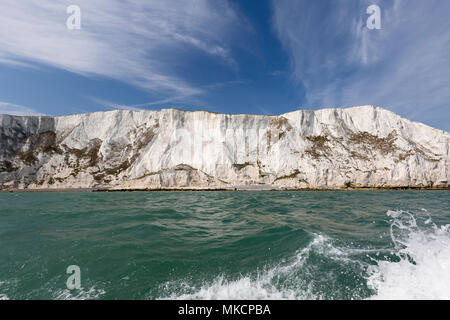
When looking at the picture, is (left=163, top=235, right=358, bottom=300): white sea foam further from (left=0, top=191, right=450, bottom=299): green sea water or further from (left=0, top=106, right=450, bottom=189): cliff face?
(left=0, top=106, right=450, bottom=189): cliff face

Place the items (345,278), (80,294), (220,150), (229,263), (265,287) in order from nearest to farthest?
1. (80,294)
2. (265,287)
3. (345,278)
4. (229,263)
5. (220,150)

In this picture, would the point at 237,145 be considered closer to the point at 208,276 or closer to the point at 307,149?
the point at 307,149

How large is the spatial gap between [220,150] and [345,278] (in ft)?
189

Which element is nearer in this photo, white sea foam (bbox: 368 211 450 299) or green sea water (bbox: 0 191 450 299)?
white sea foam (bbox: 368 211 450 299)

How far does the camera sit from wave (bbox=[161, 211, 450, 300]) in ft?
13.6

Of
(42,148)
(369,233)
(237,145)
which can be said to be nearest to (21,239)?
(369,233)

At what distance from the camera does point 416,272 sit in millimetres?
4793

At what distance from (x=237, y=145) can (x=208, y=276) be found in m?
59.4

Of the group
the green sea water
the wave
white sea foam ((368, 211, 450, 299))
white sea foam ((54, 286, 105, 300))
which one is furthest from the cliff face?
white sea foam ((54, 286, 105, 300))

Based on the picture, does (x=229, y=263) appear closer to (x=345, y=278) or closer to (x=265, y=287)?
(x=265, y=287)

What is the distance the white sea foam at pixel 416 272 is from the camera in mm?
4090

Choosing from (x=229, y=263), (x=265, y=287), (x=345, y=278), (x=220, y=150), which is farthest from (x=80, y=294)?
(x=220, y=150)

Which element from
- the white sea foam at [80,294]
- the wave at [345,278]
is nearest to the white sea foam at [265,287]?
the wave at [345,278]

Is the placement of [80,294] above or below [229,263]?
below
